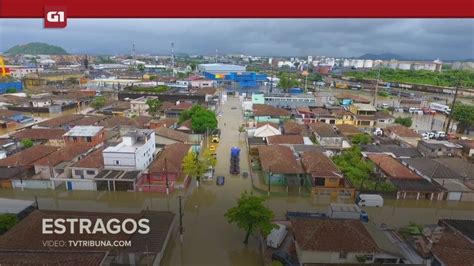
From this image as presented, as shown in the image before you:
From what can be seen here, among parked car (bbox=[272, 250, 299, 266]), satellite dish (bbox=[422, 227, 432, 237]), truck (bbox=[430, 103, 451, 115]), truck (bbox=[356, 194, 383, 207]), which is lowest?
parked car (bbox=[272, 250, 299, 266])

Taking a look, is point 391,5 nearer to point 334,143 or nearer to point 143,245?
point 143,245

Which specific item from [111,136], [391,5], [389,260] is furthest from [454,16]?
[111,136]

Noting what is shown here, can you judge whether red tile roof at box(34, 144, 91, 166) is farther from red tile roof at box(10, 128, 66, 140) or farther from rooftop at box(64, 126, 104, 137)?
red tile roof at box(10, 128, 66, 140)

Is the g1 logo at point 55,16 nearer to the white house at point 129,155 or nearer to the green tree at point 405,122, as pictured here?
the white house at point 129,155

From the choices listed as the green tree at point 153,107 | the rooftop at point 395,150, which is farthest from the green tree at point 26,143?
the rooftop at point 395,150

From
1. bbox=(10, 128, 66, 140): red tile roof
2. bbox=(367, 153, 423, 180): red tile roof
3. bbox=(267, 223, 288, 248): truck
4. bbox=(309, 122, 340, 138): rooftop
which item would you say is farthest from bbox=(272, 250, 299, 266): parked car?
bbox=(10, 128, 66, 140): red tile roof

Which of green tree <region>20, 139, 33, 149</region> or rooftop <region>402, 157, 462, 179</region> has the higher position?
rooftop <region>402, 157, 462, 179</region>

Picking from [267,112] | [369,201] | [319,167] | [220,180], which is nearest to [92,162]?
[220,180]
